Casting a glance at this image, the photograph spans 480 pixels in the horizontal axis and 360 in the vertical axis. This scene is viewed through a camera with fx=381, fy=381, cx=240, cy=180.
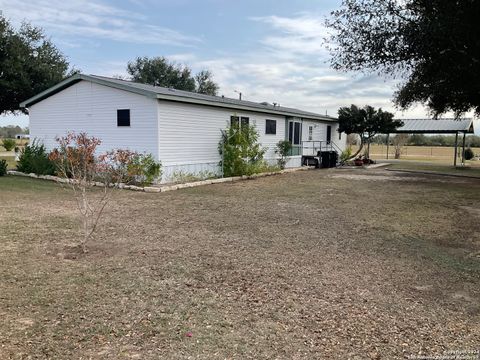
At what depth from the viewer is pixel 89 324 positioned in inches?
124

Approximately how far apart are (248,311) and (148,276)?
1.37 meters

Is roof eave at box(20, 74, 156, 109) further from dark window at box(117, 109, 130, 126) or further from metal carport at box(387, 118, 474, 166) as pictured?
metal carport at box(387, 118, 474, 166)

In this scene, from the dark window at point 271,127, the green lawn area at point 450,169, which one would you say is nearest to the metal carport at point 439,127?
the green lawn area at point 450,169

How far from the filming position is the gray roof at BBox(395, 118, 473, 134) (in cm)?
2591

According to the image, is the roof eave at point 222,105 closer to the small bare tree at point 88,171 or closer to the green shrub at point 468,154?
the small bare tree at point 88,171

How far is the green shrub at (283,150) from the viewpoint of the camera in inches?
744

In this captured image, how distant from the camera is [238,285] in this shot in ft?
13.4

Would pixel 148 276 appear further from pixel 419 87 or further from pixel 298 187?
pixel 419 87

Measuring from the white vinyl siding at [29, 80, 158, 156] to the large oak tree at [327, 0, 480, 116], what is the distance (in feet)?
22.9

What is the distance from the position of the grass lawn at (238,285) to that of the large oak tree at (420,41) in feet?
18.5

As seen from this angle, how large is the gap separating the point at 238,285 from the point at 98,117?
11348 mm

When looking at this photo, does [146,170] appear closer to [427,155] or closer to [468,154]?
[468,154]

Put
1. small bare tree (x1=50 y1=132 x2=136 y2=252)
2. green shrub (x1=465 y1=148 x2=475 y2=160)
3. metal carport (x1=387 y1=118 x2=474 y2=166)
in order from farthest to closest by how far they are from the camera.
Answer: green shrub (x1=465 y1=148 x2=475 y2=160) → metal carport (x1=387 y1=118 x2=474 y2=166) → small bare tree (x1=50 y1=132 x2=136 y2=252)

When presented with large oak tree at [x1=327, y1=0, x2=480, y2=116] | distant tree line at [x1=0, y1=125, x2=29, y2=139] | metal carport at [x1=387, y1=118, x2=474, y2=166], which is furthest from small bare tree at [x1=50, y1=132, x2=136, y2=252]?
distant tree line at [x1=0, y1=125, x2=29, y2=139]
